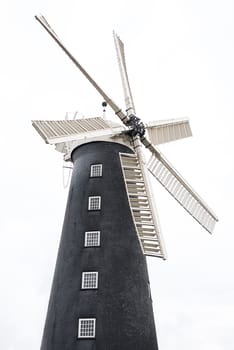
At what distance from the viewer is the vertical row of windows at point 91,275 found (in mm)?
12672

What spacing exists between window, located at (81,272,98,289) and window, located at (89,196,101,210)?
2.41 metres

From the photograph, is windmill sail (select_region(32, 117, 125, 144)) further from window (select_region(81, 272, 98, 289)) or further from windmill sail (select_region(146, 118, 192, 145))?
window (select_region(81, 272, 98, 289))

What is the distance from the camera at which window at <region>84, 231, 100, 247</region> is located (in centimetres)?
1425

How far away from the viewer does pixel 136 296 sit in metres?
13.7

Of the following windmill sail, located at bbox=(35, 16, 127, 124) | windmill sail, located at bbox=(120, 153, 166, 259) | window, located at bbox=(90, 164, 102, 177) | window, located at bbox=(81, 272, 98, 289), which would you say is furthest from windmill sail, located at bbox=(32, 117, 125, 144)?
window, located at bbox=(81, 272, 98, 289)

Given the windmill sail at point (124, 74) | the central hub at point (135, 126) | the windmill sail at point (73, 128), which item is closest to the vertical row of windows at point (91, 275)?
the windmill sail at point (73, 128)

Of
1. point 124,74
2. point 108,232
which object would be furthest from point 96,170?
point 124,74

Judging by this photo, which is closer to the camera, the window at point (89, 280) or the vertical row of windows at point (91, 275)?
the vertical row of windows at point (91, 275)

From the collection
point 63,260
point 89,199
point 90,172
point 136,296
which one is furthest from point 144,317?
point 90,172

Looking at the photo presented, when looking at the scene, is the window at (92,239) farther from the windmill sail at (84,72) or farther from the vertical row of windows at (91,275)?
the windmill sail at (84,72)

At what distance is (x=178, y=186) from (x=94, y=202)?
4.42 meters

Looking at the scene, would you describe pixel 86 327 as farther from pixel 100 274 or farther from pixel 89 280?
pixel 100 274

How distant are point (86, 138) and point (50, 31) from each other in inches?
242

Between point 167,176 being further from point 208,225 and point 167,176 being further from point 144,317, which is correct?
point 144,317
